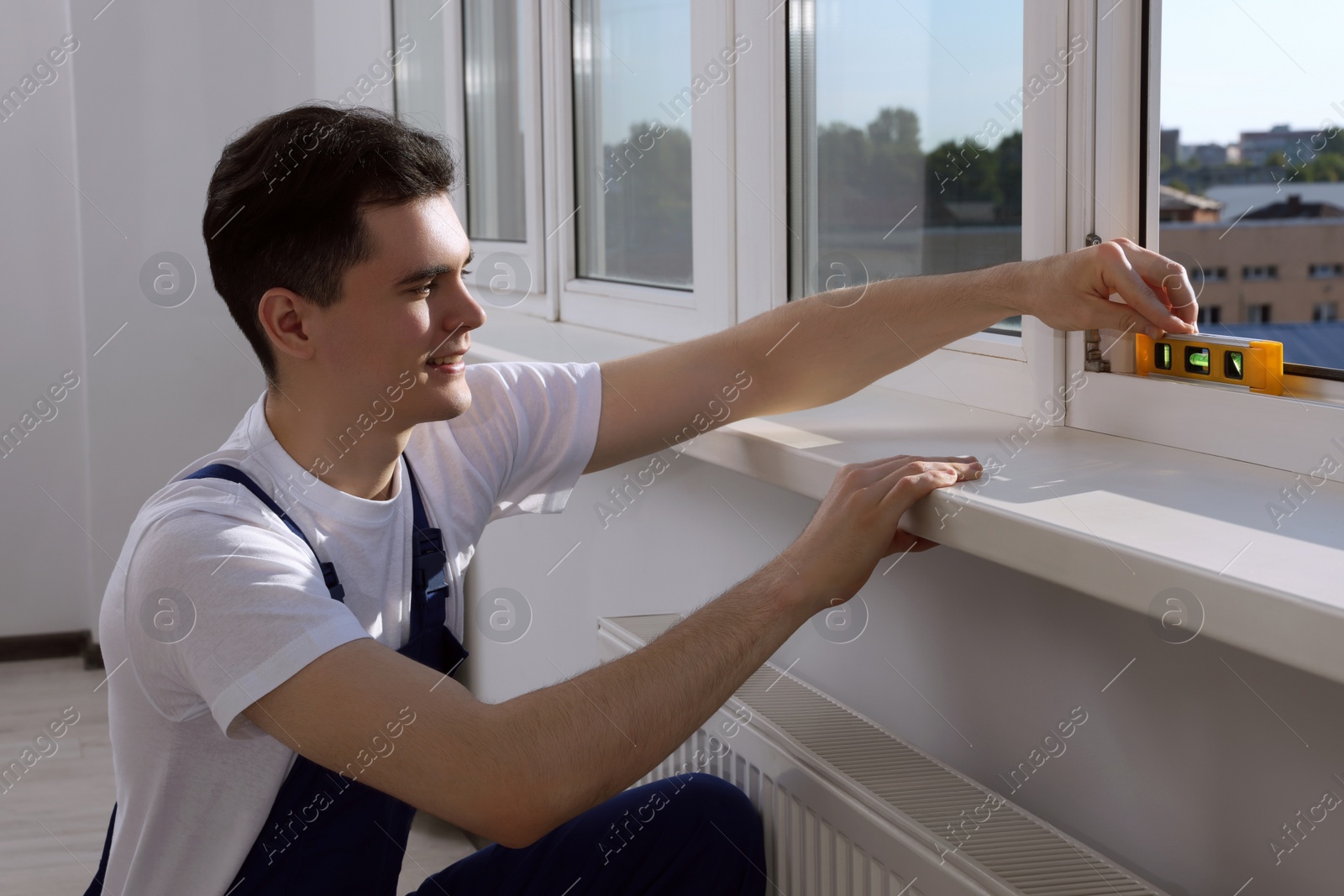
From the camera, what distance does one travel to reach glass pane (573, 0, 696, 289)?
1.85m

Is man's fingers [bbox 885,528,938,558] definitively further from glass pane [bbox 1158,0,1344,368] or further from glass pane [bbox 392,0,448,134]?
glass pane [bbox 392,0,448,134]

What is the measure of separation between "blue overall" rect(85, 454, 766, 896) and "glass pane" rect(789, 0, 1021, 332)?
1.93ft

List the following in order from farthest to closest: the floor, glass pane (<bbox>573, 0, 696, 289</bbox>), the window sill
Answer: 1. the floor
2. glass pane (<bbox>573, 0, 696, 289</bbox>)
3. the window sill

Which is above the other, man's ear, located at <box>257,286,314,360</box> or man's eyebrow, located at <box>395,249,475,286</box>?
man's eyebrow, located at <box>395,249,475,286</box>

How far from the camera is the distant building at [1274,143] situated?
35.4 inches

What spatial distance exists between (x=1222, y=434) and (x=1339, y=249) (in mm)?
170

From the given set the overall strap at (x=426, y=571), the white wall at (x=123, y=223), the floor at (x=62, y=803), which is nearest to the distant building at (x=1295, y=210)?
the overall strap at (x=426, y=571)

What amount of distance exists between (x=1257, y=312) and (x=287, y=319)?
85 cm

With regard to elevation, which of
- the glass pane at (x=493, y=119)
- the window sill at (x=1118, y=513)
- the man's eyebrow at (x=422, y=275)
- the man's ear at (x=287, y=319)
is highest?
the glass pane at (x=493, y=119)

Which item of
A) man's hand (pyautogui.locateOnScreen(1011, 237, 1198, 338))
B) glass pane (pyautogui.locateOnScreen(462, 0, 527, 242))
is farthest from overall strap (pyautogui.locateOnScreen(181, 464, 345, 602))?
glass pane (pyautogui.locateOnScreen(462, 0, 527, 242))

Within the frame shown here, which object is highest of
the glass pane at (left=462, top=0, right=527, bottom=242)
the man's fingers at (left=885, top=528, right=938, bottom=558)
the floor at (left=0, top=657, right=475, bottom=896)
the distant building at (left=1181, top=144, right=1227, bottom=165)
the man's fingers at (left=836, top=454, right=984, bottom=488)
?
the glass pane at (left=462, top=0, right=527, bottom=242)

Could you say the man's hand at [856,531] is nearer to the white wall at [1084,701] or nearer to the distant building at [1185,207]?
the white wall at [1084,701]

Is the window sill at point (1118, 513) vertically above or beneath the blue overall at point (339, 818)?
above

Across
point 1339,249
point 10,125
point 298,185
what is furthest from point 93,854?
point 1339,249
